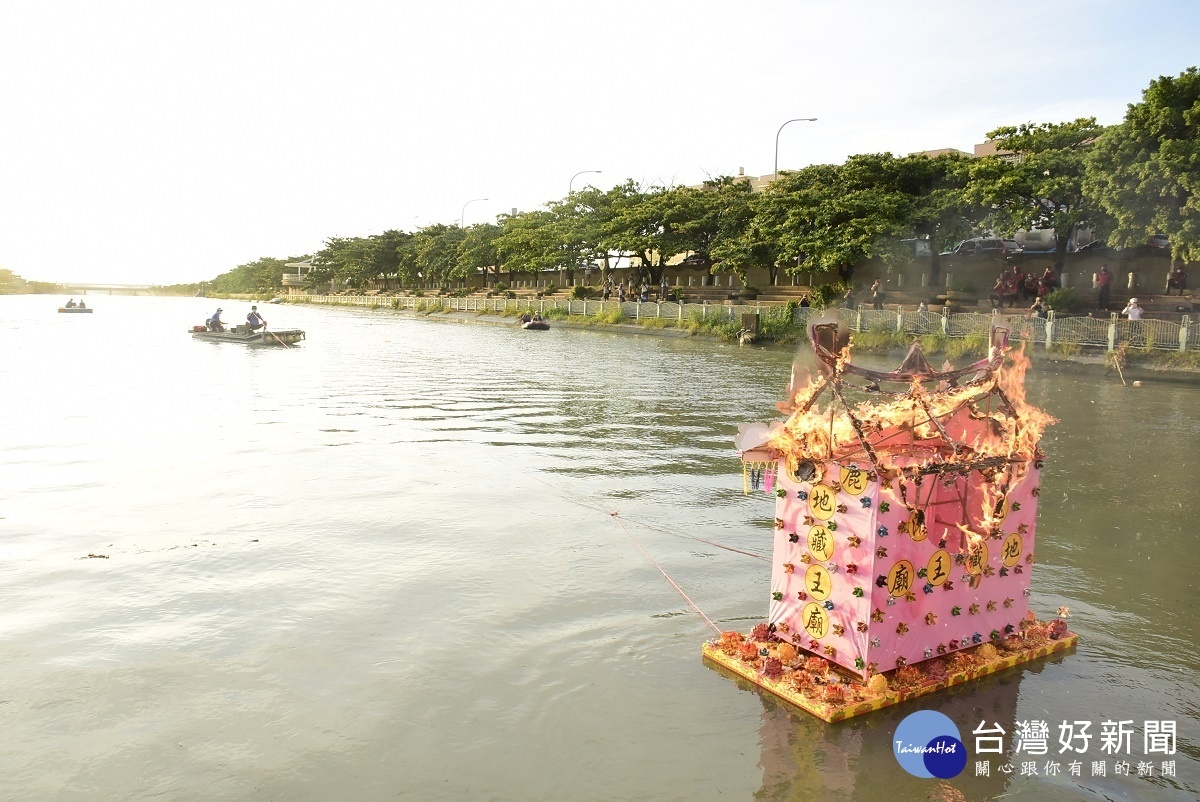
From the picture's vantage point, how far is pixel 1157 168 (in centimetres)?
2420

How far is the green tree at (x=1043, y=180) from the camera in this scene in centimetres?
2980

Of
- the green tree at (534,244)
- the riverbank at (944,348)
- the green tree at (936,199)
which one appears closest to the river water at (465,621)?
the riverbank at (944,348)

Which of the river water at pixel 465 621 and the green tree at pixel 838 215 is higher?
the green tree at pixel 838 215

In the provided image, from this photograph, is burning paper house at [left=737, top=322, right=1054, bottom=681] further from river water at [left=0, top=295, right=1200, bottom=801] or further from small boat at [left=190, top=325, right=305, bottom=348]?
small boat at [left=190, top=325, right=305, bottom=348]

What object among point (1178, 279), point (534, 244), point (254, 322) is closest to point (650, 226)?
point (534, 244)

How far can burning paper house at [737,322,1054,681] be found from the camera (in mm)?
4840

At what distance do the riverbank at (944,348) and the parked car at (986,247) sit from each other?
1132 cm

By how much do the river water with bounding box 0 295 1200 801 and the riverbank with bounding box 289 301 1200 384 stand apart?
191 inches

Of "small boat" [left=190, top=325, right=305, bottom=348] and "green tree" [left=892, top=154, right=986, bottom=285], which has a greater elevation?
"green tree" [left=892, top=154, right=986, bottom=285]

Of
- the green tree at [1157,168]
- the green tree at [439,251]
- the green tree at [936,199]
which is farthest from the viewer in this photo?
the green tree at [439,251]

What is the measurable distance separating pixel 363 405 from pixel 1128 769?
15894mm

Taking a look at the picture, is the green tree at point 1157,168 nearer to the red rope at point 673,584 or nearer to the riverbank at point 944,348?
the riverbank at point 944,348

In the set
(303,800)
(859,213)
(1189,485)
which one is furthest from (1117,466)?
(859,213)

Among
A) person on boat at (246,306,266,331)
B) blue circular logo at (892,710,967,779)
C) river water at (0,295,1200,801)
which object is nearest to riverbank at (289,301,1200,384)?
river water at (0,295,1200,801)
